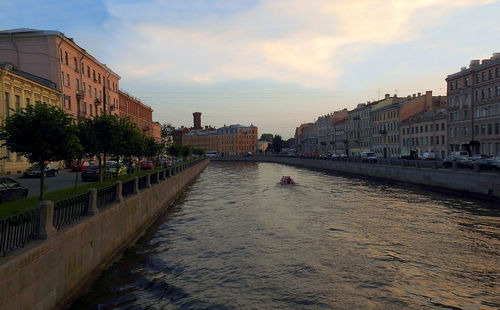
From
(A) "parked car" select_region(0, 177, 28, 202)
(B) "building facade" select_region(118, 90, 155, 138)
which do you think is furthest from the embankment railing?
(B) "building facade" select_region(118, 90, 155, 138)

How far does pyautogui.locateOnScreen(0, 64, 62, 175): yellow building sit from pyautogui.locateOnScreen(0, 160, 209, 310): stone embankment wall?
22.2 metres

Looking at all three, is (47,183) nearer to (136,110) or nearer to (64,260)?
(64,260)

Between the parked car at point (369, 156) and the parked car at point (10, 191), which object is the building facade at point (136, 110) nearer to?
the parked car at point (369, 156)

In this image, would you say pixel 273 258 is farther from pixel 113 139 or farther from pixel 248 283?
pixel 113 139

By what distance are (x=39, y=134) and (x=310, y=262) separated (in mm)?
12295

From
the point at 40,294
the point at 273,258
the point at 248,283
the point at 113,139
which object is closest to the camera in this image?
the point at 40,294

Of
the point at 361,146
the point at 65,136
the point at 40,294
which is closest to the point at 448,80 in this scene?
the point at 361,146

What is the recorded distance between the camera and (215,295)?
11727mm

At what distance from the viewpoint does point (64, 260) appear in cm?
1000

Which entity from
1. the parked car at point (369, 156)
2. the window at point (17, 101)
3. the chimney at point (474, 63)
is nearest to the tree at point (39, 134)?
the window at point (17, 101)

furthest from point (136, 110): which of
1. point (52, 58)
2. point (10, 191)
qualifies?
point (10, 191)

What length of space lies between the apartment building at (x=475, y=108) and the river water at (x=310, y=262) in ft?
129

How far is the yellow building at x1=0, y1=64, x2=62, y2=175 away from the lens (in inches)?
1401

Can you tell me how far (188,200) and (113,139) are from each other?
898 cm
